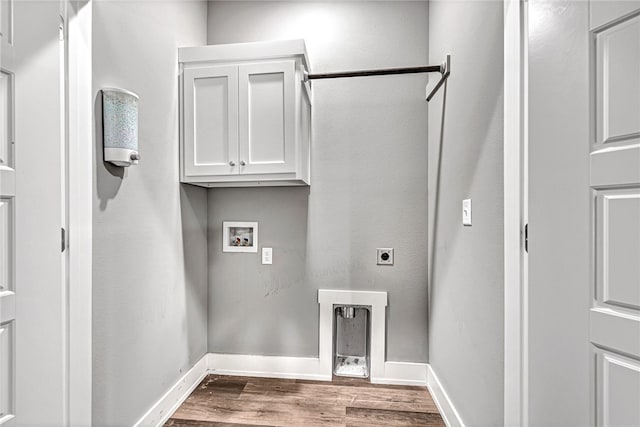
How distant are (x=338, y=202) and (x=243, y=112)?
2.82 ft

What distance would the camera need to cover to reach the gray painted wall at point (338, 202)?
7.30 feet

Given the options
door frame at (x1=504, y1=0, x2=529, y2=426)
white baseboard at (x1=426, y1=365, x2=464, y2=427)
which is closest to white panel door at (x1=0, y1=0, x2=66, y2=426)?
door frame at (x1=504, y1=0, x2=529, y2=426)

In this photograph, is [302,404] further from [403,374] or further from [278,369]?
[403,374]

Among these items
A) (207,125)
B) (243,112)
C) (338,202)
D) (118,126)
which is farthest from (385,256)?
(118,126)

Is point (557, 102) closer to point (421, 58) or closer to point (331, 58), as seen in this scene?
point (421, 58)

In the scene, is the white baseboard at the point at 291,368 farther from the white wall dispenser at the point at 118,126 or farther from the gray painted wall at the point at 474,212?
the white wall dispenser at the point at 118,126

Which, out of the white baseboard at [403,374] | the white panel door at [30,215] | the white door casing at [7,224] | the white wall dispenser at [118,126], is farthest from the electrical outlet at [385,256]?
the white door casing at [7,224]

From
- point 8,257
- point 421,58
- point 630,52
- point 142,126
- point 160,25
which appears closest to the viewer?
point 630,52

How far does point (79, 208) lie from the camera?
1.24 m

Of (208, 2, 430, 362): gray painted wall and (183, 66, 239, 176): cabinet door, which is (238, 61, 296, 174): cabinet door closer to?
(183, 66, 239, 176): cabinet door

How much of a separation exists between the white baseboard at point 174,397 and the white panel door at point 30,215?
0.72 m

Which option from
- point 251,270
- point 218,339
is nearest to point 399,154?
point 251,270

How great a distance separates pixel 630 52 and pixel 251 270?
2.14 m

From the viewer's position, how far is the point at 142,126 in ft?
5.34
